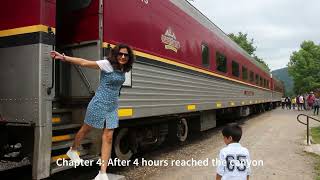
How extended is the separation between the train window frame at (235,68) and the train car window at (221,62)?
120 cm

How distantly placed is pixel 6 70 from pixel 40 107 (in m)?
0.73

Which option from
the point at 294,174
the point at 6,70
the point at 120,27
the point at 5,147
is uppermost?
the point at 120,27

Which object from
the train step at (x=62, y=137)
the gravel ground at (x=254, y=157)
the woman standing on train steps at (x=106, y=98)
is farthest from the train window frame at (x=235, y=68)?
the woman standing on train steps at (x=106, y=98)

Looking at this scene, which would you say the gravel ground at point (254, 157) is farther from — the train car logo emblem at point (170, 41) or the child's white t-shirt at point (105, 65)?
the child's white t-shirt at point (105, 65)

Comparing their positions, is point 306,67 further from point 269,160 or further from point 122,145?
point 122,145

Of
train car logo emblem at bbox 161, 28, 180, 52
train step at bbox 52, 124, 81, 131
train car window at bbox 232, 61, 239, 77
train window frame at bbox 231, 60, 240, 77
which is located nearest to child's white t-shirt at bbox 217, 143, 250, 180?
train step at bbox 52, 124, 81, 131

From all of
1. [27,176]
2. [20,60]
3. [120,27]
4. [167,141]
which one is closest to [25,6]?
[20,60]

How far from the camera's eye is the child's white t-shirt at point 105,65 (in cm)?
438

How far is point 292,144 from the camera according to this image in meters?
9.80

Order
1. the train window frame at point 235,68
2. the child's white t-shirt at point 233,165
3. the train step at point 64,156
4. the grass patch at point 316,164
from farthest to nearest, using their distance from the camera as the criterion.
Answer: the train window frame at point 235,68, the grass patch at point 316,164, the train step at point 64,156, the child's white t-shirt at point 233,165

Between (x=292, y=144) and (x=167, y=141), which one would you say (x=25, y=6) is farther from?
(x=292, y=144)

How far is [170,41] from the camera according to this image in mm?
7582

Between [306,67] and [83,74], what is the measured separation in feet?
190

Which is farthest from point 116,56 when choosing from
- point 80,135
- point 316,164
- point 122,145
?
point 316,164
